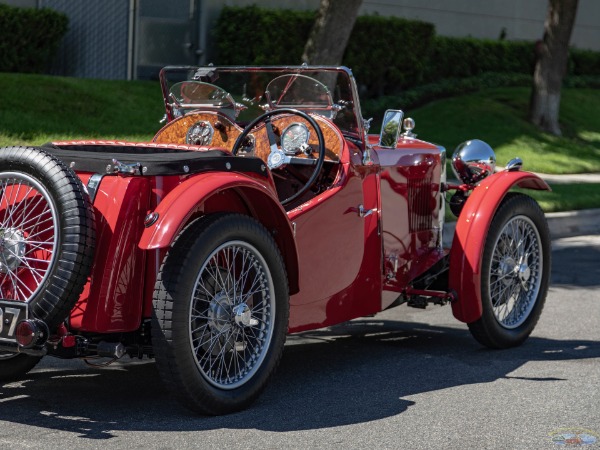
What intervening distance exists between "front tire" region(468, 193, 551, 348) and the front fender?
7 cm

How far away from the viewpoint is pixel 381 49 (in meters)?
20.5

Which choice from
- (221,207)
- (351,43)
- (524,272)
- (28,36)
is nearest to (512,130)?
(351,43)

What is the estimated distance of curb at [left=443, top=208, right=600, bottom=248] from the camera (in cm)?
1220

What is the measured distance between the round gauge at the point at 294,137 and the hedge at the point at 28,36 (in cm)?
1024

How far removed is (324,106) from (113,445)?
102 inches

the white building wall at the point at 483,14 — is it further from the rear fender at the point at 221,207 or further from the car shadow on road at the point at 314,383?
the rear fender at the point at 221,207

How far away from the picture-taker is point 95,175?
16.2 feet

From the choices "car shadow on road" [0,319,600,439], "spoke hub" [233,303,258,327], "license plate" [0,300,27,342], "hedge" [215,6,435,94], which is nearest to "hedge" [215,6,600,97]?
"hedge" [215,6,435,94]

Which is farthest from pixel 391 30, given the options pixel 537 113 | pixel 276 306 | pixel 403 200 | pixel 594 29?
pixel 276 306

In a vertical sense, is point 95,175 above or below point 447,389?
above

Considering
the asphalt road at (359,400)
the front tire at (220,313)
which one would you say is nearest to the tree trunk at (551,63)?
the asphalt road at (359,400)

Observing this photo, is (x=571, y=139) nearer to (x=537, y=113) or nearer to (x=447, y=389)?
(x=537, y=113)

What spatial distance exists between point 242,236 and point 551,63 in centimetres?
1634

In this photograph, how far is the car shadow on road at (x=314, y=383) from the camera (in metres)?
4.97
